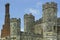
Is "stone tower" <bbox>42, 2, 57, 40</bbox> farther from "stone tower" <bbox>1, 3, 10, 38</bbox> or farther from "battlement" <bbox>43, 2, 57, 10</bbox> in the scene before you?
"stone tower" <bbox>1, 3, 10, 38</bbox>

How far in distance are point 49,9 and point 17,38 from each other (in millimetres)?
9620

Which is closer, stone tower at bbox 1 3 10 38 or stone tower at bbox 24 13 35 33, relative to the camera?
stone tower at bbox 24 13 35 33

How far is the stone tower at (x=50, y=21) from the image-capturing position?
51.5 metres

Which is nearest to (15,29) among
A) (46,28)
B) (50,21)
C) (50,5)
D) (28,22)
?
(46,28)

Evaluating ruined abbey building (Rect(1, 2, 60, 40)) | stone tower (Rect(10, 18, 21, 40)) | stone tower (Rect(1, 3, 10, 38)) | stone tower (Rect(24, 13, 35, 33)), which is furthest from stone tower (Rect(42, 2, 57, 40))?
stone tower (Rect(1, 3, 10, 38))

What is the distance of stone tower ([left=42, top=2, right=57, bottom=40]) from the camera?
51.5 meters

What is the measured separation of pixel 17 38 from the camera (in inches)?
2064

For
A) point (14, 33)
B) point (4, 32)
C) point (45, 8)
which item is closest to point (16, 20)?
point (14, 33)

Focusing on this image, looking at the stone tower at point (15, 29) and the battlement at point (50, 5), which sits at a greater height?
the battlement at point (50, 5)

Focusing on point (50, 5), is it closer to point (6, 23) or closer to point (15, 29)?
point (15, 29)

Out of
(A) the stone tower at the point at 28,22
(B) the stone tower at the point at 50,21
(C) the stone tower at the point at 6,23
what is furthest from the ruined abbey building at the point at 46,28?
(C) the stone tower at the point at 6,23

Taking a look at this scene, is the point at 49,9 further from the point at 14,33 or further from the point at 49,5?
the point at 14,33

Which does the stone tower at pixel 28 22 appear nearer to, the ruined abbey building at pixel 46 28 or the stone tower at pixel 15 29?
the ruined abbey building at pixel 46 28

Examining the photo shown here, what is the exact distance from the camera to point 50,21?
52.3 meters
